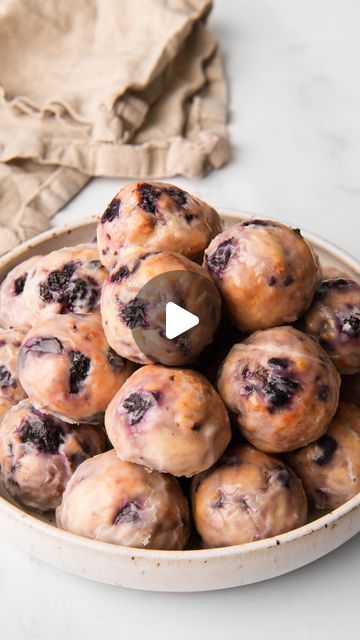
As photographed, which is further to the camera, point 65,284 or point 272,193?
point 272,193

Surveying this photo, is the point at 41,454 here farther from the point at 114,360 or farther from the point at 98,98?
the point at 98,98

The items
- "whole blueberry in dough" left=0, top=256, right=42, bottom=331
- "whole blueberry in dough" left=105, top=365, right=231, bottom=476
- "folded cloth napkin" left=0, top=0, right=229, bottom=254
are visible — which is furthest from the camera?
"folded cloth napkin" left=0, top=0, right=229, bottom=254

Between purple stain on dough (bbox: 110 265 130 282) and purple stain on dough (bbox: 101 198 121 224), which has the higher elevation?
purple stain on dough (bbox: 101 198 121 224)

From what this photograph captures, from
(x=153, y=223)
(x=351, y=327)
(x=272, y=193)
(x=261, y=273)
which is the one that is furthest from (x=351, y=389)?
(x=272, y=193)

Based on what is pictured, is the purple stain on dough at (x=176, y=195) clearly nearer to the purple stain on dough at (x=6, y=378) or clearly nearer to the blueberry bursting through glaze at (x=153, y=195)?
the blueberry bursting through glaze at (x=153, y=195)

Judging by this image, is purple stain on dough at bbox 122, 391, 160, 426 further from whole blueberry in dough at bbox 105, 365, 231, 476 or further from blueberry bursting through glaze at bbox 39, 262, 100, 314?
blueberry bursting through glaze at bbox 39, 262, 100, 314

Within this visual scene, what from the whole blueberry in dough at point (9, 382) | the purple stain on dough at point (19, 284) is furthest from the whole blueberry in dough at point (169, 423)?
the purple stain on dough at point (19, 284)

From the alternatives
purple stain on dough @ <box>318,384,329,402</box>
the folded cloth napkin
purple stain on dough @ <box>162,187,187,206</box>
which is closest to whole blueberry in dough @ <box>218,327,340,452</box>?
purple stain on dough @ <box>318,384,329,402</box>
